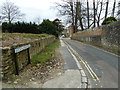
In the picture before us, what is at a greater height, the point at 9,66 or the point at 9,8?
the point at 9,8

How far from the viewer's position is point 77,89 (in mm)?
3166

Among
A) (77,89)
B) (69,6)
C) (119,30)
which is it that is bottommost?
(77,89)

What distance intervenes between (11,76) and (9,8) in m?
36.1

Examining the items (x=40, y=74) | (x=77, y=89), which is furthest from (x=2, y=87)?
(x=77, y=89)

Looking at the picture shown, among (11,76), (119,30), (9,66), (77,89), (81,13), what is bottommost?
(77,89)

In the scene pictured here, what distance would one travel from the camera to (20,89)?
3113 mm

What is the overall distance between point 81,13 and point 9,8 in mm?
24190

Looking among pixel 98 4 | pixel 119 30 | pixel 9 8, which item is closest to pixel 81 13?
pixel 98 4

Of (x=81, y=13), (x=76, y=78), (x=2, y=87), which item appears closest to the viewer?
(x=2, y=87)

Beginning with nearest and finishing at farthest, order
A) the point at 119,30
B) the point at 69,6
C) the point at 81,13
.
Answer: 1. the point at 119,30
2. the point at 81,13
3. the point at 69,6

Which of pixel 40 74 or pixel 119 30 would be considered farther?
pixel 119 30

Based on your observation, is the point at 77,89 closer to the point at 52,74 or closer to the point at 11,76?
the point at 52,74

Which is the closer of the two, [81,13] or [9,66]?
[9,66]

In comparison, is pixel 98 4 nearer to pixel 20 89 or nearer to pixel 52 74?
pixel 52 74
